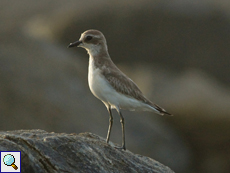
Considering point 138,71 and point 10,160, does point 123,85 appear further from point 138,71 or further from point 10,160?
point 138,71

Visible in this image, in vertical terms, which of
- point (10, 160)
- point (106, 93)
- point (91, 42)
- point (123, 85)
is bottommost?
point (10, 160)

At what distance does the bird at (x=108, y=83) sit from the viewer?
35.9ft

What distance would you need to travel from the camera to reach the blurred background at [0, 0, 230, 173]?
2606cm

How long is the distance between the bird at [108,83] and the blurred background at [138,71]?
1386 cm

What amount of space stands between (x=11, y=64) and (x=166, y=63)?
1103 cm

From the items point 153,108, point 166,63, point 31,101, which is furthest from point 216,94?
point 153,108

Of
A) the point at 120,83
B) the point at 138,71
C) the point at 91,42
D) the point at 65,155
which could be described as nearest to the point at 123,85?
the point at 120,83

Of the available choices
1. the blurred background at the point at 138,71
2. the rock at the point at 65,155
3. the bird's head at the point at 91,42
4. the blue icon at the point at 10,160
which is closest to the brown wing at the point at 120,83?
the bird's head at the point at 91,42

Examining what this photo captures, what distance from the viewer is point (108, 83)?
430 inches

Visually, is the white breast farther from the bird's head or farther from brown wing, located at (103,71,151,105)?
the bird's head

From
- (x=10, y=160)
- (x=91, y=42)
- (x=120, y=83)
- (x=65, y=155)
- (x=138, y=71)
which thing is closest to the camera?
(x=10, y=160)

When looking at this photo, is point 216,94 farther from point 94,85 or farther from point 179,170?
point 94,85

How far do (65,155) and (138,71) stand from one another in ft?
74.6

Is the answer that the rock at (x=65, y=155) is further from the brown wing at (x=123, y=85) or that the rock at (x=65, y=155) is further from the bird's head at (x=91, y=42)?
the bird's head at (x=91, y=42)
